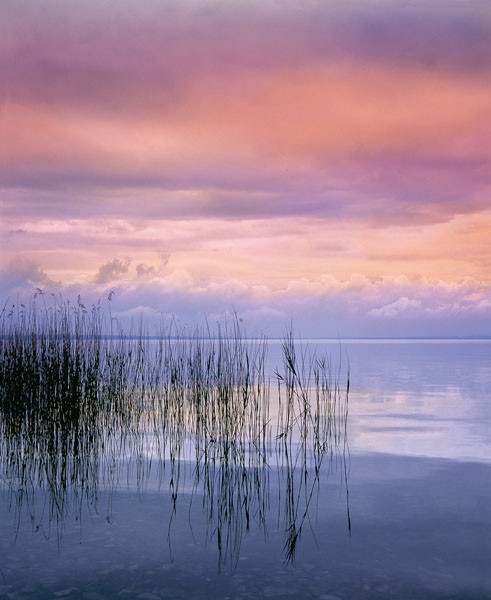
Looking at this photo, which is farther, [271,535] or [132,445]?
[132,445]

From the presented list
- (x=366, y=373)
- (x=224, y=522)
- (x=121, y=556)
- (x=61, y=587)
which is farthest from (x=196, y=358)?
(x=366, y=373)

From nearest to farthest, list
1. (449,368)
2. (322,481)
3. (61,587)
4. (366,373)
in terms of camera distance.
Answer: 1. (61,587)
2. (322,481)
3. (366,373)
4. (449,368)

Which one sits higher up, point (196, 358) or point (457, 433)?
point (196, 358)

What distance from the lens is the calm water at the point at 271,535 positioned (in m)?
3.00

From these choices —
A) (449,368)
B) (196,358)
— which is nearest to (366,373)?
Result: (449,368)

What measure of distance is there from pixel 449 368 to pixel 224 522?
13.9m

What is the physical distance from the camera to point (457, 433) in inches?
278

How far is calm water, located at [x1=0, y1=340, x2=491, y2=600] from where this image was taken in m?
3.00

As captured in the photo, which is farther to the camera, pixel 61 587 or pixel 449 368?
pixel 449 368

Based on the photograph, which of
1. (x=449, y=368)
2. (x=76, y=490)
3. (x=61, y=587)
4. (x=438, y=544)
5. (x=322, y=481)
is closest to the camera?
(x=61, y=587)

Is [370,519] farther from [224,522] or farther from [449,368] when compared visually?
[449,368]

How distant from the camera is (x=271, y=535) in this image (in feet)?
12.0

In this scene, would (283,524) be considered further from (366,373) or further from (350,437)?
A: (366,373)

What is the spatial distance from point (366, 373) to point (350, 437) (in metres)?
8.43
